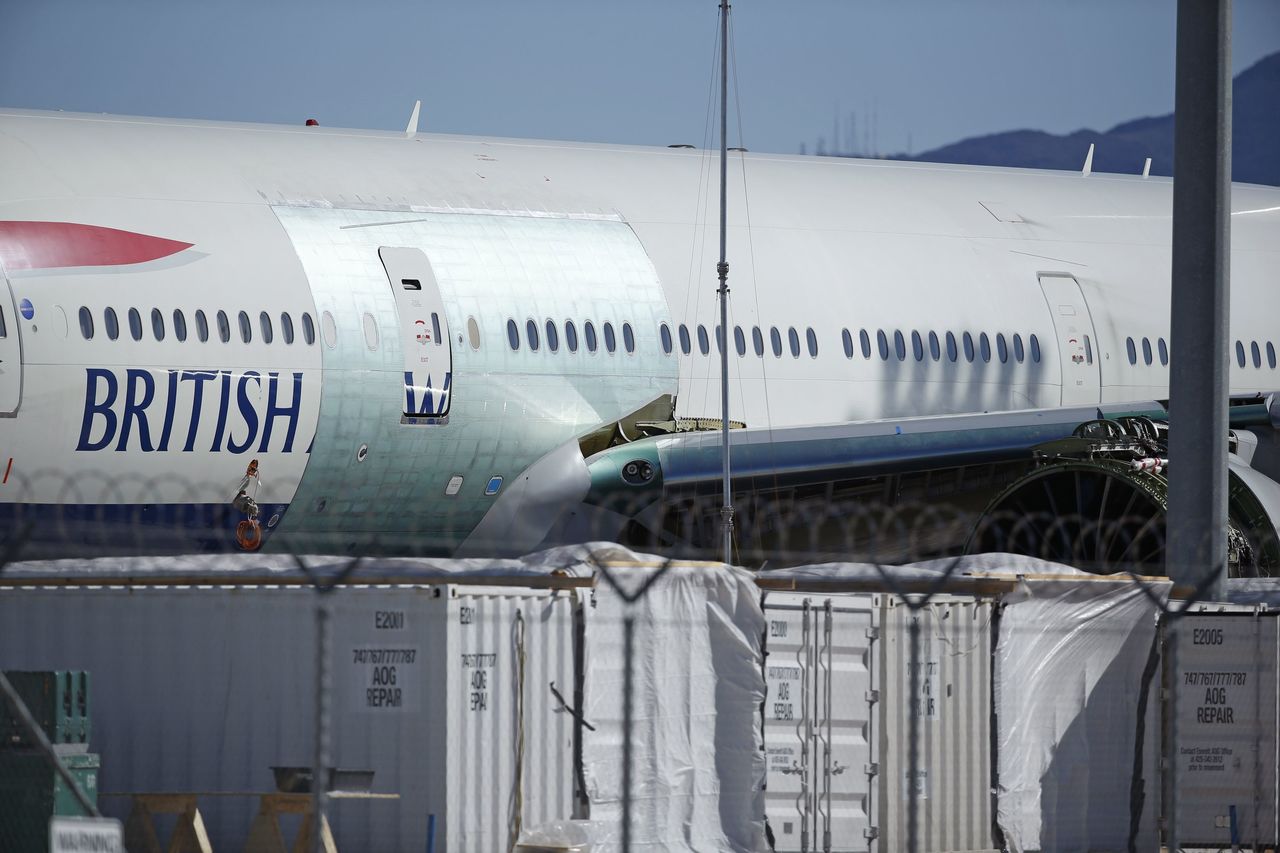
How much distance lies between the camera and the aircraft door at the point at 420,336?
1888 centimetres

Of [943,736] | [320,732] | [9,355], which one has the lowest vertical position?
[943,736]

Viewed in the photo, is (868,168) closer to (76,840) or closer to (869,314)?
(869,314)

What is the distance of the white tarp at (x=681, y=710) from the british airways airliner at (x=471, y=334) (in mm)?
5067

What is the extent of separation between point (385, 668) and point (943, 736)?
12.6 feet

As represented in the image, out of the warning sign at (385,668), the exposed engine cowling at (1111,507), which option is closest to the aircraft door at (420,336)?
the exposed engine cowling at (1111,507)

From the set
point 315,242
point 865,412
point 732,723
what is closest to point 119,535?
point 315,242

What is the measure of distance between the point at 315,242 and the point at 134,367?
235cm

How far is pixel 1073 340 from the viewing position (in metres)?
24.0

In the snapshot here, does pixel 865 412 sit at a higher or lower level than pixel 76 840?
higher

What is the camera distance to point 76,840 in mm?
8203

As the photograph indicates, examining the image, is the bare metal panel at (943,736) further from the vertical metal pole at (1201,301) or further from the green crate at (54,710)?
the green crate at (54,710)

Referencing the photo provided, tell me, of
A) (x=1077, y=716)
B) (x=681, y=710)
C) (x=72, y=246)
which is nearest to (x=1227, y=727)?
(x=1077, y=716)

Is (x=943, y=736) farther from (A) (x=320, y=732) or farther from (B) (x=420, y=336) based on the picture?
(B) (x=420, y=336)

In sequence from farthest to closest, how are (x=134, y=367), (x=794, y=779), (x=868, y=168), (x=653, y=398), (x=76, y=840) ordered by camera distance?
(x=868, y=168) → (x=653, y=398) → (x=134, y=367) → (x=794, y=779) → (x=76, y=840)
